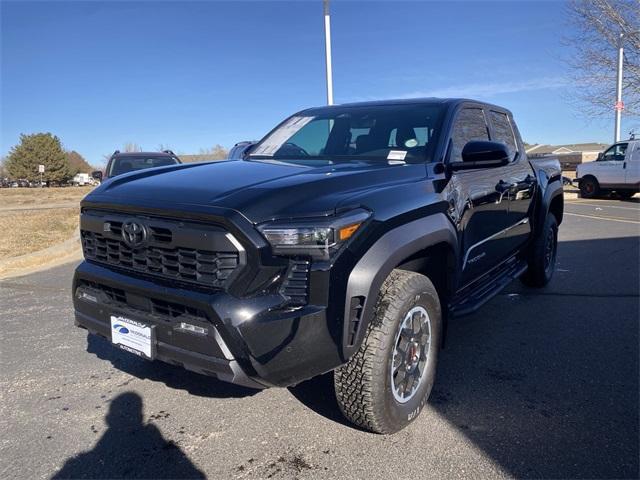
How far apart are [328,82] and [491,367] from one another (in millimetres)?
10544

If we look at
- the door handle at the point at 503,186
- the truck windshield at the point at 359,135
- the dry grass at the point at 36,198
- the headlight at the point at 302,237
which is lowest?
the dry grass at the point at 36,198

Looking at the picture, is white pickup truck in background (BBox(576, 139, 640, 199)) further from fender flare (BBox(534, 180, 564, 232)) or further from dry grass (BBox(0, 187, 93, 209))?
dry grass (BBox(0, 187, 93, 209))

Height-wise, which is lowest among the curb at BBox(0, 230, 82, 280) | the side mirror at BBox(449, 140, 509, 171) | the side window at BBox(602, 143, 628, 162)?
the curb at BBox(0, 230, 82, 280)

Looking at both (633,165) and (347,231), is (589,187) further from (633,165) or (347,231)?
(347,231)

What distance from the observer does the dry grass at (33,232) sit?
9364mm

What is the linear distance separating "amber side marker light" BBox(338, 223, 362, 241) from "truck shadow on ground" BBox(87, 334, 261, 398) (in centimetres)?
151

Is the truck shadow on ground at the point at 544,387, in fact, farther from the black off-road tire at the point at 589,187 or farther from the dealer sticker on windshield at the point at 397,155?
the black off-road tire at the point at 589,187

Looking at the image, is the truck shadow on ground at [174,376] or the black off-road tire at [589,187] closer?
the truck shadow on ground at [174,376]

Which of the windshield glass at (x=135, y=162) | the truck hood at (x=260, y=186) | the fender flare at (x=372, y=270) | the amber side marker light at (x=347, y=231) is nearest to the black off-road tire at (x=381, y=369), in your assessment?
the fender flare at (x=372, y=270)

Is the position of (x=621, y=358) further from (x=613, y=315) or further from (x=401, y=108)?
(x=401, y=108)

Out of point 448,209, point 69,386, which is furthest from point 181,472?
point 448,209

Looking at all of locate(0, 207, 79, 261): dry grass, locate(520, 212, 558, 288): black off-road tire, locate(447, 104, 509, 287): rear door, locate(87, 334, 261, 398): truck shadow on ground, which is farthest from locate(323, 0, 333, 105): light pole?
locate(87, 334, 261, 398): truck shadow on ground

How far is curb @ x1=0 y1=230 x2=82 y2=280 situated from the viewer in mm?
7676

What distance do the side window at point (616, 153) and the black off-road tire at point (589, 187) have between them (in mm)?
878
